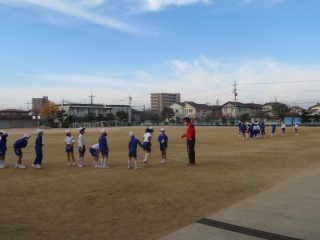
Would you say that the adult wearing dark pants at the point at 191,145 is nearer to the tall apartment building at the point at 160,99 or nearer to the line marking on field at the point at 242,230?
the line marking on field at the point at 242,230

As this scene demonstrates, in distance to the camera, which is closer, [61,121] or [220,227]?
[220,227]

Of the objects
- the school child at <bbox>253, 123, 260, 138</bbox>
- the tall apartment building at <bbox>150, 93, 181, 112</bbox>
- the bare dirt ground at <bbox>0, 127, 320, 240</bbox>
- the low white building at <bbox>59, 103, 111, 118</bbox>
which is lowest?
the bare dirt ground at <bbox>0, 127, 320, 240</bbox>

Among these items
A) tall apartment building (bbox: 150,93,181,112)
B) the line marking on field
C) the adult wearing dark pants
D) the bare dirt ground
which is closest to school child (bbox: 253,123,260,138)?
the bare dirt ground

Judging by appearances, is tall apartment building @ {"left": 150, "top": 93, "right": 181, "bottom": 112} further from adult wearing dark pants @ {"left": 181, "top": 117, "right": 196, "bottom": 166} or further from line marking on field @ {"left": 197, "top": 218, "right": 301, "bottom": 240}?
line marking on field @ {"left": 197, "top": 218, "right": 301, "bottom": 240}

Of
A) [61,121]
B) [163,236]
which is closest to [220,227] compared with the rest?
[163,236]

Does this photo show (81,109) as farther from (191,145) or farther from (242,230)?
(242,230)

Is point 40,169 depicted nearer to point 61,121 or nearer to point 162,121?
point 61,121

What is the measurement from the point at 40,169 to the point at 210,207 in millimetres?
7678

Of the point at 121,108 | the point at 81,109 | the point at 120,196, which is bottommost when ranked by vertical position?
the point at 120,196

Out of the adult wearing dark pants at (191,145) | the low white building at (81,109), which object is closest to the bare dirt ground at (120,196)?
the adult wearing dark pants at (191,145)

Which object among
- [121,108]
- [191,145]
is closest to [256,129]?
[191,145]

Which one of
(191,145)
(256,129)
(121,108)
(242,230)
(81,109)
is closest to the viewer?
(242,230)

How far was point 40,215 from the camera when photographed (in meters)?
5.92

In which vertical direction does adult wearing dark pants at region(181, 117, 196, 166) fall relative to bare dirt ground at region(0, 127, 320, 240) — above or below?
above
